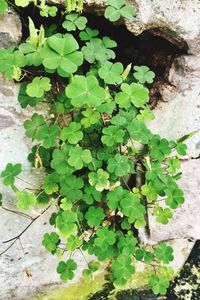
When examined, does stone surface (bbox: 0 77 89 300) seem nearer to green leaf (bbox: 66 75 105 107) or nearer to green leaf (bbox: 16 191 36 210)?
green leaf (bbox: 16 191 36 210)

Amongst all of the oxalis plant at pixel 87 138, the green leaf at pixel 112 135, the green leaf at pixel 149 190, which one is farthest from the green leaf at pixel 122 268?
the green leaf at pixel 112 135

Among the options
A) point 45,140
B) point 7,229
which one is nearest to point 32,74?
point 45,140

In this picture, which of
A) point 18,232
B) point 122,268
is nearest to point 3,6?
point 18,232

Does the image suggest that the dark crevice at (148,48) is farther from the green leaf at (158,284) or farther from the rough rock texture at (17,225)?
the green leaf at (158,284)

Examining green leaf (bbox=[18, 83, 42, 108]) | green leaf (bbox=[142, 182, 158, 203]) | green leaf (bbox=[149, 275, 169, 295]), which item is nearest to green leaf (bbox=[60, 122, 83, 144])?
green leaf (bbox=[18, 83, 42, 108])

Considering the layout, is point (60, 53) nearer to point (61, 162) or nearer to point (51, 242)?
point (61, 162)
